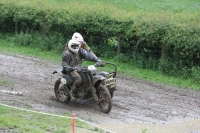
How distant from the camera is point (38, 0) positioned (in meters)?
25.8

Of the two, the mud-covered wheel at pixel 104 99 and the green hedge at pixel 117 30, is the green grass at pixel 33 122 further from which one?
the green hedge at pixel 117 30

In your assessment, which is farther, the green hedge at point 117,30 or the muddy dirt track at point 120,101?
the green hedge at point 117,30

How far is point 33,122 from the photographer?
10.4 meters

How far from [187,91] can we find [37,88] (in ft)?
16.9

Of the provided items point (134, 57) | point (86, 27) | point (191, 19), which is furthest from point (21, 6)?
point (191, 19)

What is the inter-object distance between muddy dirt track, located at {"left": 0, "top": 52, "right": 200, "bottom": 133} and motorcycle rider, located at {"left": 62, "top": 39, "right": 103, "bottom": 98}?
809 mm

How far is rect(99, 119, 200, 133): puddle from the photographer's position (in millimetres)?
10672

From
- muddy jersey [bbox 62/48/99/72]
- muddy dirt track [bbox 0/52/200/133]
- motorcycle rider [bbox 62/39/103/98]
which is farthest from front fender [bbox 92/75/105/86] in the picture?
muddy dirt track [bbox 0/52/200/133]

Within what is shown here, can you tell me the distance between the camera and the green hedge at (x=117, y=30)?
16.8 m

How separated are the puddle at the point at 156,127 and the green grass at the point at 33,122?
2.33 feet

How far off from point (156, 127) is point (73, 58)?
3299mm

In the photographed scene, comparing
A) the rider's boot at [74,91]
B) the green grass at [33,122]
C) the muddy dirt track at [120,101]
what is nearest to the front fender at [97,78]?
the rider's boot at [74,91]

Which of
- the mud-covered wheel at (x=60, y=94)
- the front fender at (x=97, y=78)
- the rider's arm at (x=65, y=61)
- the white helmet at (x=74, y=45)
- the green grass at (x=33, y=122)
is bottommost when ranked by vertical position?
the green grass at (x=33, y=122)

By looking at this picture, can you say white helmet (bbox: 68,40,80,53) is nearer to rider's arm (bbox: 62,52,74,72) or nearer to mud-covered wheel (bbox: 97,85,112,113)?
rider's arm (bbox: 62,52,74,72)
